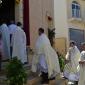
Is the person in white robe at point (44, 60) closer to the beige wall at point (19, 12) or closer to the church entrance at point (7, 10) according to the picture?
Result: the beige wall at point (19, 12)

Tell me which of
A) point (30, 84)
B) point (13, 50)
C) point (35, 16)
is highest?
point (35, 16)

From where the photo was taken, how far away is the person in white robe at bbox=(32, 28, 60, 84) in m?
14.1

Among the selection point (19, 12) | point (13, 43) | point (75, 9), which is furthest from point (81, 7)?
point (13, 43)

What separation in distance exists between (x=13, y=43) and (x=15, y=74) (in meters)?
3.32

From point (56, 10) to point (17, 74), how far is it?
24.7 metres

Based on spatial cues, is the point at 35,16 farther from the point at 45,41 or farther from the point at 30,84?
the point at 30,84

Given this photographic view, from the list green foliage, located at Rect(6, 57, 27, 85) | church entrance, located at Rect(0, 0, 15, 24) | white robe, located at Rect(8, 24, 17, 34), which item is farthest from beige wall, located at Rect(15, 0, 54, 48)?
green foliage, located at Rect(6, 57, 27, 85)

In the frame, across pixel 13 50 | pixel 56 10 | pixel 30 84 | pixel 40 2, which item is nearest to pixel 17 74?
pixel 30 84

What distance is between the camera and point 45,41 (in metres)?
14.3

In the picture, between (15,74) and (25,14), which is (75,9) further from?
(15,74)

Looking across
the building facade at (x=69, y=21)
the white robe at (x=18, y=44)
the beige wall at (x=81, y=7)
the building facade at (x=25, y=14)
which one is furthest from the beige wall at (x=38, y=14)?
the beige wall at (x=81, y=7)

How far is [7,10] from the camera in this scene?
18531 millimetres

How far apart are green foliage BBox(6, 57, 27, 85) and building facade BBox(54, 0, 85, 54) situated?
848 inches

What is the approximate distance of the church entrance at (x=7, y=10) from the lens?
18330 millimetres
